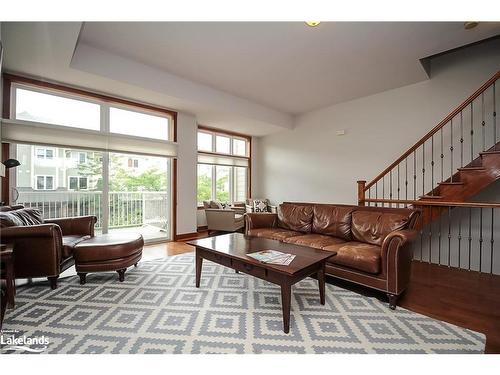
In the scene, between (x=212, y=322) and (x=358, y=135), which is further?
(x=358, y=135)

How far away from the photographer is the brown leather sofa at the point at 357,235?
2.11 meters

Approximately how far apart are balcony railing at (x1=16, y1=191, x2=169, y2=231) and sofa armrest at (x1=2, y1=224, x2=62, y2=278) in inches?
62.2

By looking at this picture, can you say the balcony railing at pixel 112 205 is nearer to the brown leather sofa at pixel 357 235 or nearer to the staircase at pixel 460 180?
the brown leather sofa at pixel 357 235

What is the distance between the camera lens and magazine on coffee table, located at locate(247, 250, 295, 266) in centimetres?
186

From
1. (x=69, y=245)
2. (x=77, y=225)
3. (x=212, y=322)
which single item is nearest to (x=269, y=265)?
(x=212, y=322)

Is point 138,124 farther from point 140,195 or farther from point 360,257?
point 360,257

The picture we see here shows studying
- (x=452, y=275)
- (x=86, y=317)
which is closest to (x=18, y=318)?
(x=86, y=317)

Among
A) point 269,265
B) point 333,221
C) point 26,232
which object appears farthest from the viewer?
point 333,221

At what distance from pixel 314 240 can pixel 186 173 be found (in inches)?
120

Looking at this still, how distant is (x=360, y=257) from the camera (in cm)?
228

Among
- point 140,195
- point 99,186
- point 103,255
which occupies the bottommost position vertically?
point 103,255

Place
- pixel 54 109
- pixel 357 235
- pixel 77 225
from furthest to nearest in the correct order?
pixel 54 109 < pixel 77 225 < pixel 357 235

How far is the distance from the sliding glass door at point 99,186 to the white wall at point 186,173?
245mm
